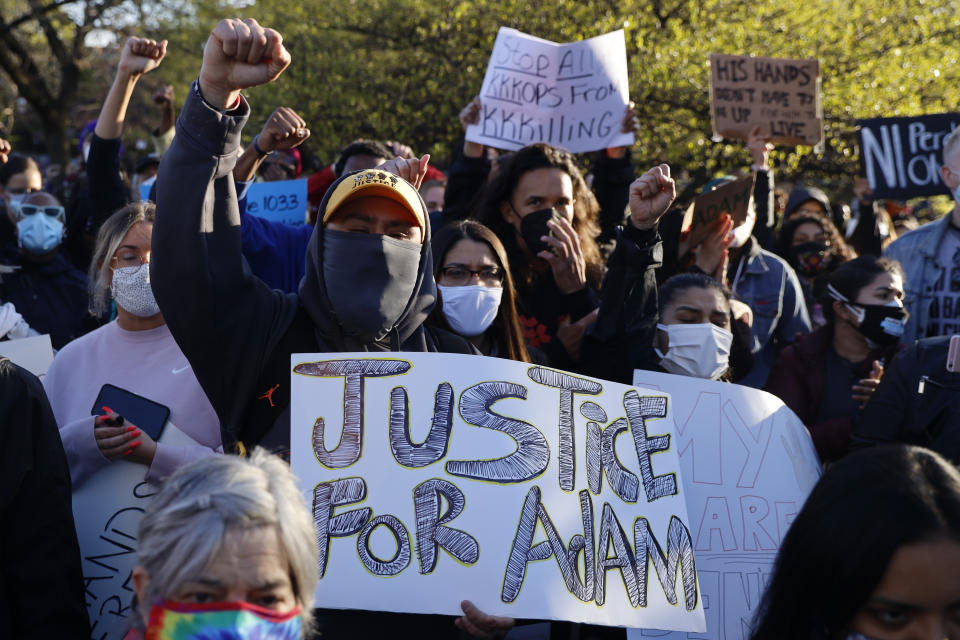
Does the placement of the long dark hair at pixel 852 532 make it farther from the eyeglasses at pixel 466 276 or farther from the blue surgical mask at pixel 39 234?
the blue surgical mask at pixel 39 234

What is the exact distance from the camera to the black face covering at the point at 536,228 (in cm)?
457

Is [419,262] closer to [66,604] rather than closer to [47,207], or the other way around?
[66,604]

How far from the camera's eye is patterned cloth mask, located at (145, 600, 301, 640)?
6.56ft

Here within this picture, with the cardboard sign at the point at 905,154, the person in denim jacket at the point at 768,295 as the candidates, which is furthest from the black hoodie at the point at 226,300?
the cardboard sign at the point at 905,154

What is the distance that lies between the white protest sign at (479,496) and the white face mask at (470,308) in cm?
73

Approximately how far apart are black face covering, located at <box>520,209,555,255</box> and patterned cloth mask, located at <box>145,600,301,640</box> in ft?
8.97

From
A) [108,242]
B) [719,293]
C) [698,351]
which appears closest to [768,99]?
[719,293]

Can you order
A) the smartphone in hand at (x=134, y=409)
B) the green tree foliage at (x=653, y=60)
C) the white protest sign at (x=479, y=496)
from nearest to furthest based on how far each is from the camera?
the white protest sign at (x=479, y=496) → the smartphone in hand at (x=134, y=409) → the green tree foliage at (x=653, y=60)

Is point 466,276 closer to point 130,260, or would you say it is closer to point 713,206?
point 130,260

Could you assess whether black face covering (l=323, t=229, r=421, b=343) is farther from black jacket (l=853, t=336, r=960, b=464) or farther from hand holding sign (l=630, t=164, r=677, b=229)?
black jacket (l=853, t=336, r=960, b=464)

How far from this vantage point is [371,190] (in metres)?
2.88

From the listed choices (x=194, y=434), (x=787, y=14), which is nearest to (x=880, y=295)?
(x=194, y=434)

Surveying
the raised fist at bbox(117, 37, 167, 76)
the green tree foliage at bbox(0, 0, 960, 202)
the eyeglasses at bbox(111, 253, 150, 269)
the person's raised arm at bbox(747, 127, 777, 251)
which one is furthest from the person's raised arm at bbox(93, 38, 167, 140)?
the green tree foliage at bbox(0, 0, 960, 202)

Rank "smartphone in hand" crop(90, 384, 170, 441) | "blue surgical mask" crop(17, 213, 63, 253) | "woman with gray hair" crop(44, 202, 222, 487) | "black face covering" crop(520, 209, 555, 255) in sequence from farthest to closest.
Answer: "blue surgical mask" crop(17, 213, 63, 253) < "black face covering" crop(520, 209, 555, 255) < "smartphone in hand" crop(90, 384, 170, 441) < "woman with gray hair" crop(44, 202, 222, 487)
